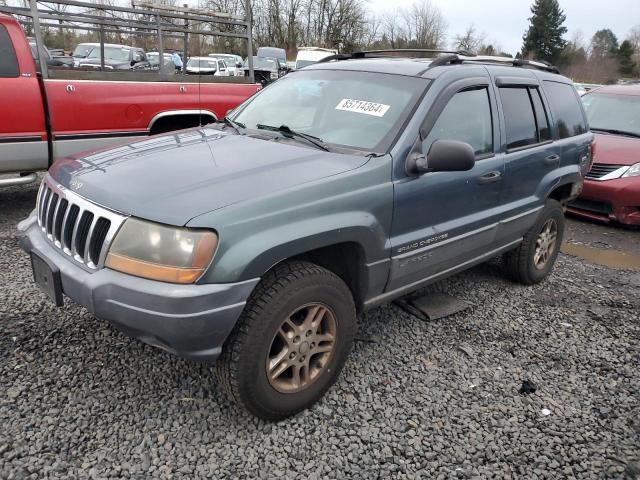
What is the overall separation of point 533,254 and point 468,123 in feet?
5.40

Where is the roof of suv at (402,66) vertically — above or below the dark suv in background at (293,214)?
above

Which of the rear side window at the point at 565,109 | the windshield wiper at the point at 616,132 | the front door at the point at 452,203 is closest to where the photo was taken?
the front door at the point at 452,203

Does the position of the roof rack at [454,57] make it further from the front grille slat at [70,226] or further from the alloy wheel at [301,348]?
the front grille slat at [70,226]

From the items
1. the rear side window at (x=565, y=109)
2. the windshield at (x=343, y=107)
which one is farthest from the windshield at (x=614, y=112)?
the windshield at (x=343, y=107)

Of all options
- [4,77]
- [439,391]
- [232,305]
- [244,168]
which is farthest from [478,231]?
[4,77]

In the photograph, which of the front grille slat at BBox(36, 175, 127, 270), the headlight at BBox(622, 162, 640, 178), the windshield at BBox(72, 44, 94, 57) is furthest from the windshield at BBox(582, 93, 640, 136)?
the windshield at BBox(72, 44, 94, 57)

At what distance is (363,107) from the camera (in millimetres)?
3127

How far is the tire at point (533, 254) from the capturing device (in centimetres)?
431

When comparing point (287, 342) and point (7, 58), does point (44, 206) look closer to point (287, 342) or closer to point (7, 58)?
point (287, 342)

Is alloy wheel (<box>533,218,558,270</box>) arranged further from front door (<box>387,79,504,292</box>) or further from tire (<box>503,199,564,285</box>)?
front door (<box>387,79,504,292</box>)

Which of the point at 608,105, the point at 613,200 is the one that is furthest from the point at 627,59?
the point at 613,200

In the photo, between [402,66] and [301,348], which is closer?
[301,348]

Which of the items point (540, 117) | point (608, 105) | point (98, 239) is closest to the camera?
point (98, 239)

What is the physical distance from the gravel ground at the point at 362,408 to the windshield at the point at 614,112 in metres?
4.75
